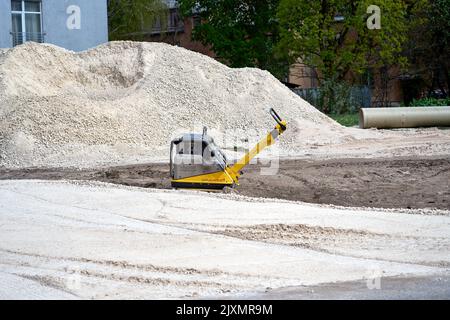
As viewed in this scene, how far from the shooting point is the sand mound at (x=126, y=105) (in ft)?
86.0

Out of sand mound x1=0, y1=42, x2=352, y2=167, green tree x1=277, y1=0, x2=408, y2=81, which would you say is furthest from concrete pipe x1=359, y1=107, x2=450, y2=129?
green tree x1=277, y1=0, x2=408, y2=81

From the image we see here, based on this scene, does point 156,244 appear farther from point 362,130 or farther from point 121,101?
point 362,130

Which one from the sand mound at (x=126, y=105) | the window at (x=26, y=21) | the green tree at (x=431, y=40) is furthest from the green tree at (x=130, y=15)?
the sand mound at (x=126, y=105)

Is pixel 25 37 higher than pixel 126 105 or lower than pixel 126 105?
higher

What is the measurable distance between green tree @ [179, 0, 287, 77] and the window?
12.1 m

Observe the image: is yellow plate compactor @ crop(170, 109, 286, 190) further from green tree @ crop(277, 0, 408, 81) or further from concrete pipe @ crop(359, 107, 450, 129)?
green tree @ crop(277, 0, 408, 81)

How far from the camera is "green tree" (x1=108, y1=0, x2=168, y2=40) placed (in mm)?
56500

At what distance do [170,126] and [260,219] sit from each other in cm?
1463

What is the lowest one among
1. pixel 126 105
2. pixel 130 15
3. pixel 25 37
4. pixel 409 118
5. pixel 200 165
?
pixel 409 118

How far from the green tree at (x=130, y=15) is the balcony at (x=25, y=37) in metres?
12.9

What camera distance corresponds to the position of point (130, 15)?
56.6 metres

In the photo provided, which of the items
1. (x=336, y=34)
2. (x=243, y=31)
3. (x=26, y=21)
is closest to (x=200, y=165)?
(x=26, y=21)

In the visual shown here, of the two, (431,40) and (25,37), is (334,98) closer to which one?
(431,40)

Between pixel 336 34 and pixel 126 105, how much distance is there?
Answer: 71.5 ft
